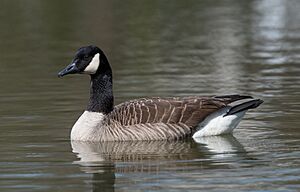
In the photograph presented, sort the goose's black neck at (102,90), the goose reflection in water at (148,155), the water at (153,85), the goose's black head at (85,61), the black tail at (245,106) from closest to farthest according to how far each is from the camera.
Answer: the water at (153,85) < the goose reflection in water at (148,155) < the black tail at (245,106) < the goose's black head at (85,61) < the goose's black neck at (102,90)

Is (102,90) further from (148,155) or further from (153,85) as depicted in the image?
(153,85)

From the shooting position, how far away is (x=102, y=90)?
14.8 m

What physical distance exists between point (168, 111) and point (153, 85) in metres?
4.29

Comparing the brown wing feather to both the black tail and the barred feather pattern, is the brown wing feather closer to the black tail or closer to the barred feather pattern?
the barred feather pattern

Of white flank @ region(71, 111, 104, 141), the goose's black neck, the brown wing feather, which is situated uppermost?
the goose's black neck

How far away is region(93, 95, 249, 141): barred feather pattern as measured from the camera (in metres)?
14.2

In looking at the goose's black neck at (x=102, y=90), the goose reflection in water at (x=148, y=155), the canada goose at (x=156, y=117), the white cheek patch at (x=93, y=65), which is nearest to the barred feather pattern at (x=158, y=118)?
the canada goose at (x=156, y=117)

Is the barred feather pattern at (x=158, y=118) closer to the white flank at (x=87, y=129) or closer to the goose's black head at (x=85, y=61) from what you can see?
the white flank at (x=87, y=129)

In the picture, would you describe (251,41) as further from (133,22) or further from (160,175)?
(160,175)

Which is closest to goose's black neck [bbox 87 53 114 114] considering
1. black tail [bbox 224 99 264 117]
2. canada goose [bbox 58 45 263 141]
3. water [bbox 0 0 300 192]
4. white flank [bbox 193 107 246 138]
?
canada goose [bbox 58 45 263 141]

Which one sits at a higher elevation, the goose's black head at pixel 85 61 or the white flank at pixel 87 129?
the goose's black head at pixel 85 61

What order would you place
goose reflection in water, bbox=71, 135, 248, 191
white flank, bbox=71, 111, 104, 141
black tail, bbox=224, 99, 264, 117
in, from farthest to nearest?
white flank, bbox=71, 111, 104, 141
black tail, bbox=224, 99, 264, 117
goose reflection in water, bbox=71, 135, 248, 191

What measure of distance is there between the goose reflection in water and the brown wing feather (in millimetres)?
293

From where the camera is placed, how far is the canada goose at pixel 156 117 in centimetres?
1425
